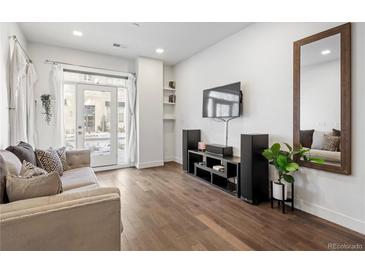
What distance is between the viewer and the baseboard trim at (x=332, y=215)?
1.88 m

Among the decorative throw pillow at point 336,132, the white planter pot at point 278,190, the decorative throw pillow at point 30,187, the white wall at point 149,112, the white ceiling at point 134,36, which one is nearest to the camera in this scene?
the decorative throw pillow at point 30,187

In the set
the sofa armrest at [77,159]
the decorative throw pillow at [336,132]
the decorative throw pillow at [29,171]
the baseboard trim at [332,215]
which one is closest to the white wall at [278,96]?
the baseboard trim at [332,215]

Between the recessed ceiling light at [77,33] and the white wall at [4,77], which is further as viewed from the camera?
the recessed ceiling light at [77,33]

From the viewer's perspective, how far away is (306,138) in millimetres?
2320

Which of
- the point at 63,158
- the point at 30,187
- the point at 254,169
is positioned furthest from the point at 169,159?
the point at 30,187

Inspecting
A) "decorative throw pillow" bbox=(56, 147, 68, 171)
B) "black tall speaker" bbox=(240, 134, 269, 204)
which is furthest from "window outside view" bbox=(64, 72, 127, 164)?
"black tall speaker" bbox=(240, 134, 269, 204)

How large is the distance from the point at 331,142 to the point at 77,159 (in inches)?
136

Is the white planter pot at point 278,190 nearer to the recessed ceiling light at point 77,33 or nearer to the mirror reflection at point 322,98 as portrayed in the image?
the mirror reflection at point 322,98

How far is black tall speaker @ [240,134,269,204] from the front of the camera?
8.32ft

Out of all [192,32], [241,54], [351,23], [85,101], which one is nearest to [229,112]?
[241,54]

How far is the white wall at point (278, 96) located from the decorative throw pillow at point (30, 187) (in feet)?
8.82

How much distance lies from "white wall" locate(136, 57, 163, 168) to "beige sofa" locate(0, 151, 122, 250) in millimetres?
3485

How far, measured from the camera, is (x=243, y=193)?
267 cm

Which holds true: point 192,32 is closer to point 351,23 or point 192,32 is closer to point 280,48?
point 280,48
